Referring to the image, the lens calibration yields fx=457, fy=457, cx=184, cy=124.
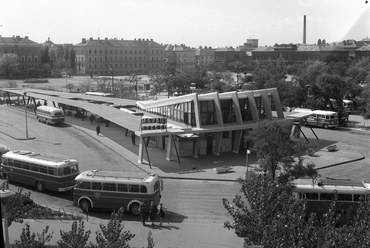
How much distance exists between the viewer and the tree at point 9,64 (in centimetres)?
6962

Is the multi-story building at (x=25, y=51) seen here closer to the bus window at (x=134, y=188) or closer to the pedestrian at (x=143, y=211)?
the bus window at (x=134, y=188)

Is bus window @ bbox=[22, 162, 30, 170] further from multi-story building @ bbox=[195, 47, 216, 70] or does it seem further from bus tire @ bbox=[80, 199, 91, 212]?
multi-story building @ bbox=[195, 47, 216, 70]

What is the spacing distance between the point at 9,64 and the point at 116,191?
61.2 metres

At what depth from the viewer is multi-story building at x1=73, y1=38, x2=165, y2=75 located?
90.8 metres

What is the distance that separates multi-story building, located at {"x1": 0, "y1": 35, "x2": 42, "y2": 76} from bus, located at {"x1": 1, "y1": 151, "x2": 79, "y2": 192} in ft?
193

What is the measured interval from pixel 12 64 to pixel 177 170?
56.9 meters

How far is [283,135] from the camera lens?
1656cm

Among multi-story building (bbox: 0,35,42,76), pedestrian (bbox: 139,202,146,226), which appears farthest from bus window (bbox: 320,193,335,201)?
multi-story building (bbox: 0,35,42,76)

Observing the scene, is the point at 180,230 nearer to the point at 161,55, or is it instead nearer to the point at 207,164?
the point at 207,164

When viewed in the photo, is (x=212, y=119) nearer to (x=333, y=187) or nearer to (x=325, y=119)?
(x=333, y=187)

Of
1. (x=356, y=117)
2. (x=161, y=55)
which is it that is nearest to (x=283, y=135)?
(x=356, y=117)

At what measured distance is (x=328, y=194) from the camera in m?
15.3

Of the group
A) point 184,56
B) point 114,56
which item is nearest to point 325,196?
point 114,56

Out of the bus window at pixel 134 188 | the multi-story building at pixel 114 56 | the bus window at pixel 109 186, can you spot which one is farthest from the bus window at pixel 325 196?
the multi-story building at pixel 114 56
